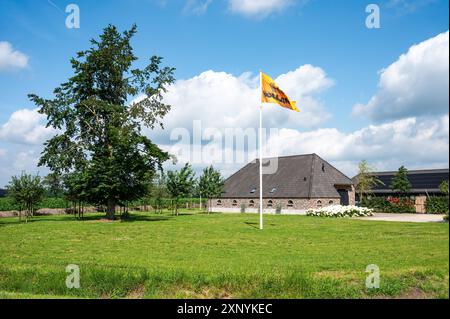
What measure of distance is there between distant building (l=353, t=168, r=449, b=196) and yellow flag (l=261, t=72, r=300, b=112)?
32.9 m

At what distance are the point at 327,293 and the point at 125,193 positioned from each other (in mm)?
28564

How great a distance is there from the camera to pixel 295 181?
167 feet

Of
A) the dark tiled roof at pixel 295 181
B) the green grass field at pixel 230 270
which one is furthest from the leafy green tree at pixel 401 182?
the green grass field at pixel 230 270

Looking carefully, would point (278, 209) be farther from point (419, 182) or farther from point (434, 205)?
point (419, 182)

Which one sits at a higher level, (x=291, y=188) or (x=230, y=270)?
(x=291, y=188)

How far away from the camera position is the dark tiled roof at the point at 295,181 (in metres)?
48.7

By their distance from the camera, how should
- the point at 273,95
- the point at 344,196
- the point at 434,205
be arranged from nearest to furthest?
the point at 273,95, the point at 434,205, the point at 344,196

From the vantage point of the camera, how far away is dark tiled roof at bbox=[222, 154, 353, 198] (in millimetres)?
48688

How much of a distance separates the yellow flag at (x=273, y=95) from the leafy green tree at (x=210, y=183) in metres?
31.9

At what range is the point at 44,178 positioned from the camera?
35.7 metres

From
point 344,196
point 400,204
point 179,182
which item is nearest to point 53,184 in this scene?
point 179,182

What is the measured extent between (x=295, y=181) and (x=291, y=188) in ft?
4.44

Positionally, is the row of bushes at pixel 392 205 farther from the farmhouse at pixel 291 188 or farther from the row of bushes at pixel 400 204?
the farmhouse at pixel 291 188
